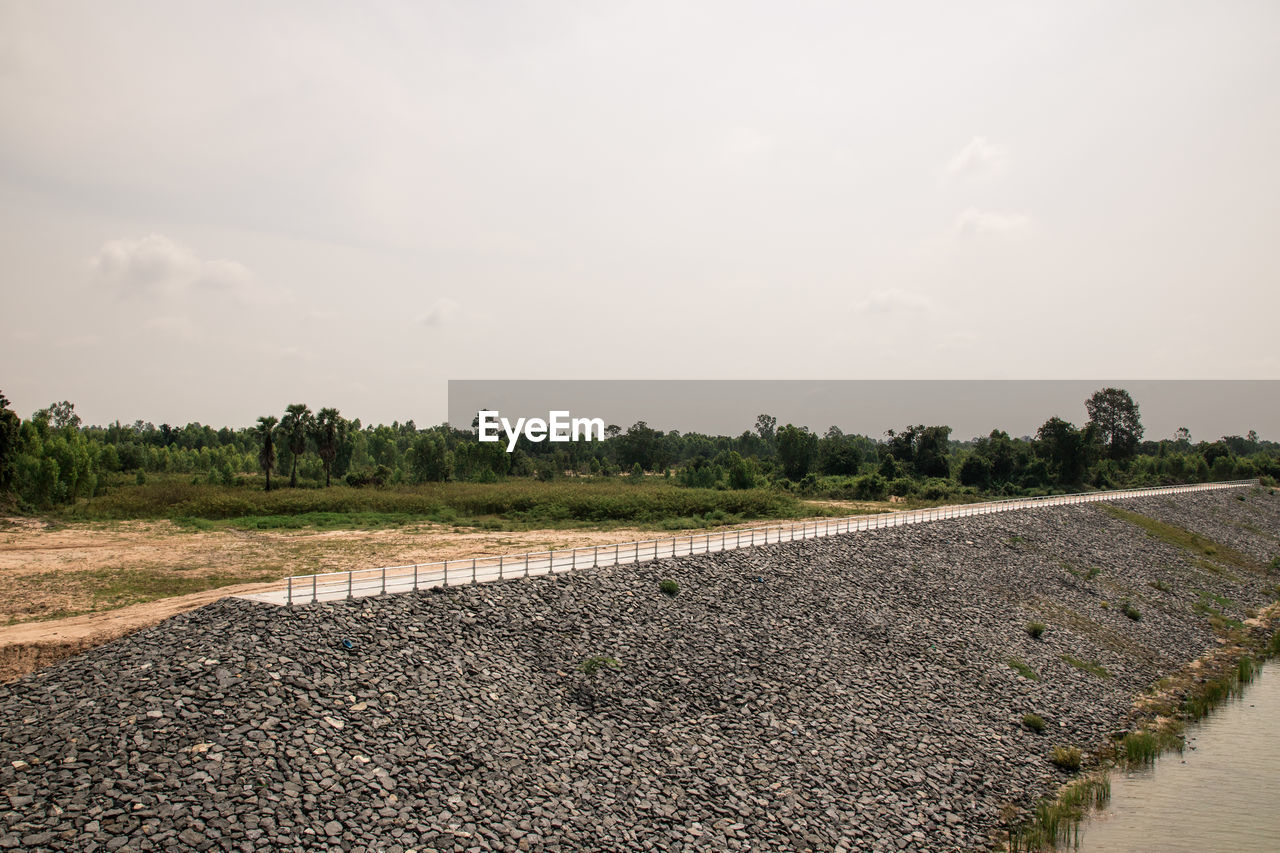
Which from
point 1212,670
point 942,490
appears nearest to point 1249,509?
point 942,490

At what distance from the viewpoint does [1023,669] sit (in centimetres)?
3809

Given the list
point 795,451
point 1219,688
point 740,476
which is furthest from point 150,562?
point 795,451

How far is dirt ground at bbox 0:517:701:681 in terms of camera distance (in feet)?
87.5

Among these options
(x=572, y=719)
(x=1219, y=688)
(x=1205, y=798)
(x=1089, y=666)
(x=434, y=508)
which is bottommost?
(x=1205, y=798)

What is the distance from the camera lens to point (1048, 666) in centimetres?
3934

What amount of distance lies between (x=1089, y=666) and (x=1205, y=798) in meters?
13.4

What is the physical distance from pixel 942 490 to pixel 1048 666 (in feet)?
216

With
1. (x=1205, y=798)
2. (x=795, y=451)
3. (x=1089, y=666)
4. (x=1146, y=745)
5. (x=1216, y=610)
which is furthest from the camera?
(x=795, y=451)

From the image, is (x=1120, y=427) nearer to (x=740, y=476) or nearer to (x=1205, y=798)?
(x=740, y=476)

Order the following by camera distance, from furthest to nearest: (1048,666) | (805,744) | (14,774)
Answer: (1048,666), (805,744), (14,774)

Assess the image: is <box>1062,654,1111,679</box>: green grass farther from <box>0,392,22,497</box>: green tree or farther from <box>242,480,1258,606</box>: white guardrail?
<box>0,392,22,497</box>: green tree

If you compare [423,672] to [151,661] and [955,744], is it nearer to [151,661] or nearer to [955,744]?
[151,661]

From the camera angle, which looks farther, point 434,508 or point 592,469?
point 592,469

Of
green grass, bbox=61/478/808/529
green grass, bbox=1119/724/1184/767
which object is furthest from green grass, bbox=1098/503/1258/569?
green grass, bbox=1119/724/1184/767
